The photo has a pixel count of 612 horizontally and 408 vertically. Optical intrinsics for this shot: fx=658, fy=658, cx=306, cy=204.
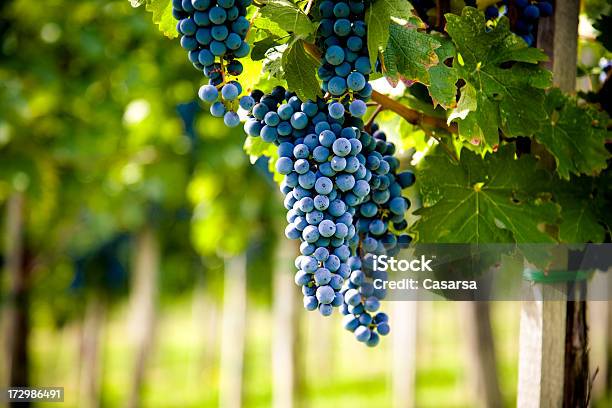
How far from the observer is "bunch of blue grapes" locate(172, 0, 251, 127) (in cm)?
114

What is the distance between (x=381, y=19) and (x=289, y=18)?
0.16 metres

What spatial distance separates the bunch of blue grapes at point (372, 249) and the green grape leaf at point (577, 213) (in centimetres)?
39

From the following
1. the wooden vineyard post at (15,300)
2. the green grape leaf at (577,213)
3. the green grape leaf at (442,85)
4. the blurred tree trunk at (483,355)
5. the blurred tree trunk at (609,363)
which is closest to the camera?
the green grape leaf at (442,85)

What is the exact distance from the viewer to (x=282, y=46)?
123cm

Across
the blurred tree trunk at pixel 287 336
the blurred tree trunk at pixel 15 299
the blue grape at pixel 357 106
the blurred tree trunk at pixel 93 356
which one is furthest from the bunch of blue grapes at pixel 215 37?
the blurred tree trunk at pixel 93 356

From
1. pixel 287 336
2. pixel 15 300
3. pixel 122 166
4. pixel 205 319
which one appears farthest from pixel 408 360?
pixel 205 319

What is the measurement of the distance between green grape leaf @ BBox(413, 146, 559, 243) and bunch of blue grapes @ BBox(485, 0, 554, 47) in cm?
36

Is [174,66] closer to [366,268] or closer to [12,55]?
[12,55]

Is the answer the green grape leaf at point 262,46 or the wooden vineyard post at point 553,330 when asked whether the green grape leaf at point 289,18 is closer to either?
the green grape leaf at point 262,46

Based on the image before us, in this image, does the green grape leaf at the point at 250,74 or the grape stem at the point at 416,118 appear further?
the grape stem at the point at 416,118

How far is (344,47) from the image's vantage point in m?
1.17

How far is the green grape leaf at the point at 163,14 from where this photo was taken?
129 centimetres

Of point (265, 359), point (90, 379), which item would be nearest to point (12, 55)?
point (90, 379)

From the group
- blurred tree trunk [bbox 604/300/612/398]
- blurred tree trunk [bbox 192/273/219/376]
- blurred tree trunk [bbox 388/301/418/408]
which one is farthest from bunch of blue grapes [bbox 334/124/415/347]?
blurred tree trunk [bbox 192/273/219/376]
